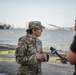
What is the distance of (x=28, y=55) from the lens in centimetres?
468

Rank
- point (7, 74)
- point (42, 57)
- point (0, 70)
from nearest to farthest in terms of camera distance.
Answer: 1. point (42, 57)
2. point (7, 74)
3. point (0, 70)

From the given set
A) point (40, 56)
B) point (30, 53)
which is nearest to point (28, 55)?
point (30, 53)

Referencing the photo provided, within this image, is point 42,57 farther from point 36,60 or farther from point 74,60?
point 74,60

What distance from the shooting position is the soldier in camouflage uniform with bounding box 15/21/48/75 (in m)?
4.65

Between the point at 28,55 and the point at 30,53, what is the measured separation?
6 centimetres

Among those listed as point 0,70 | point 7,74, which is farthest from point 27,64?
point 0,70

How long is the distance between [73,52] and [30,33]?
1.97 meters

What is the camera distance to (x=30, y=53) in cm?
470

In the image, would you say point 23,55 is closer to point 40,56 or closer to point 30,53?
point 30,53

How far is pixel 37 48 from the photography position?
4.79 meters

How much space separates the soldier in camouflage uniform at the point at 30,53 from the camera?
465cm

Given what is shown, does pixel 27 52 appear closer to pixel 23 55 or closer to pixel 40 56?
pixel 23 55

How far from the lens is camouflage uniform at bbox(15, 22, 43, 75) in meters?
4.65

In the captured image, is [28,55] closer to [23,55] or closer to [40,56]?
[23,55]
